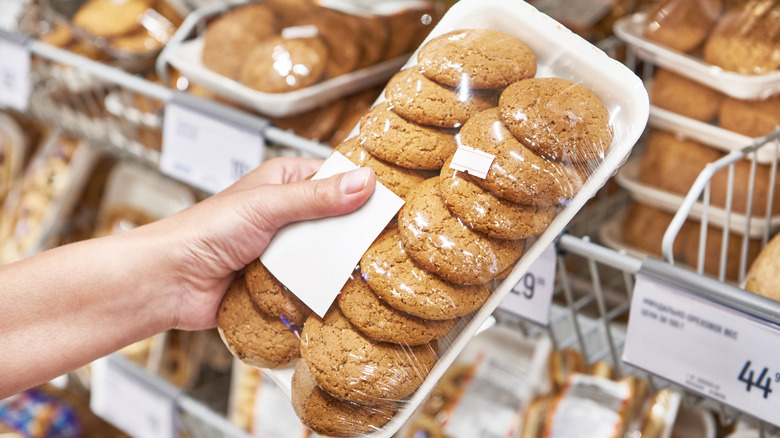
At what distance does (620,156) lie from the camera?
614 mm

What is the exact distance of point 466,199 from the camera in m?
0.60

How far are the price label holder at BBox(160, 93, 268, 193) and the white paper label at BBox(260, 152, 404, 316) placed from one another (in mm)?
364

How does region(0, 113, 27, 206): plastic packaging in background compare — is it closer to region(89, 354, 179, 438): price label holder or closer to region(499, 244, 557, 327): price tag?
region(89, 354, 179, 438): price label holder

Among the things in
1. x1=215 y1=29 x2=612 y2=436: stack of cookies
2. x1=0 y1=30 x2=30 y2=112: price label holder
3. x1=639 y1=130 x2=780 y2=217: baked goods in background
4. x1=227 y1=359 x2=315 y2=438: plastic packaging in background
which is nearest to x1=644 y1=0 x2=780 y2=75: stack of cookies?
x1=639 y1=130 x2=780 y2=217: baked goods in background

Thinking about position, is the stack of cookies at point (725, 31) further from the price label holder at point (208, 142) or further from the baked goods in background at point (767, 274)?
the price label holder at point (208, 142)

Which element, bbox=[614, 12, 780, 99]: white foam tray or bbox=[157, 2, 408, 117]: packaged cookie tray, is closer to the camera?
bbox=[614, 12, 780, 99]: white foam tray

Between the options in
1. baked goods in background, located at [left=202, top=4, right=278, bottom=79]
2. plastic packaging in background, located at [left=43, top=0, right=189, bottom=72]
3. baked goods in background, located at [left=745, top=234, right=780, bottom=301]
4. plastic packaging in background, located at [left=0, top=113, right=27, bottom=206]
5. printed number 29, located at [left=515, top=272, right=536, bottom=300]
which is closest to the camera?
baked goods in background, located at [left=745, top=234, right=780, bottom=301]

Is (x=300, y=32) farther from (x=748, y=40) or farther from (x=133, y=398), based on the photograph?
(x=133, y=398)

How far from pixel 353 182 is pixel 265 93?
0.50 m

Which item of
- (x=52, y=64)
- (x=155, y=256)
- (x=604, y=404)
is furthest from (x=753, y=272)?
(x=52, y=64)

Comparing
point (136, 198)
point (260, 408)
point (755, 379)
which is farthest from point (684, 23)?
point (136, 198)

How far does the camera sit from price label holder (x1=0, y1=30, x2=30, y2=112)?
1.31m

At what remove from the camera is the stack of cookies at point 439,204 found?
0.59 meters

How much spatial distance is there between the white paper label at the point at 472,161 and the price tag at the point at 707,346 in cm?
21
